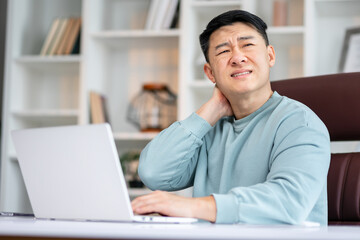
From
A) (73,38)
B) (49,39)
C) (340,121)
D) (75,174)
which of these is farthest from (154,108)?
(75,174)

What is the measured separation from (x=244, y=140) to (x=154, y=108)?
1658 mm

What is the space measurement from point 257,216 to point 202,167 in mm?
531

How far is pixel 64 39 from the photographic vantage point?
325 cm

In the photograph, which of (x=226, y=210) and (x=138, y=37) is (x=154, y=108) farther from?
→ (x=226, y=210)

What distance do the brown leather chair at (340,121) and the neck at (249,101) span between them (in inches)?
5.3

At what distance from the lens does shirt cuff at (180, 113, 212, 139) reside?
1.61m

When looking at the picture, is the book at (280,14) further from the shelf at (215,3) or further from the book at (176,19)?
the book at (176,19)

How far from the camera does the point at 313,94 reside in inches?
66.6

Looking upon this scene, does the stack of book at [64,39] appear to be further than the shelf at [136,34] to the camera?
Yes

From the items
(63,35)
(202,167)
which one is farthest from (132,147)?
(202,167)

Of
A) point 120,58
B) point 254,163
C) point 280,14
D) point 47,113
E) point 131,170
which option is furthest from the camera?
point 120,58

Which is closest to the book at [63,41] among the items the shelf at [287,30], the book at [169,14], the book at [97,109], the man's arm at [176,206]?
the book at [97,109]

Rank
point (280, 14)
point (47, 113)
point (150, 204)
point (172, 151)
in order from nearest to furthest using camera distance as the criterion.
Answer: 1. point (150, 204)
2. point (172, 151)
3. point (280, 14)
4. point (47, 113)

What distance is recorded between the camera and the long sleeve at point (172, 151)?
1.59 meters
